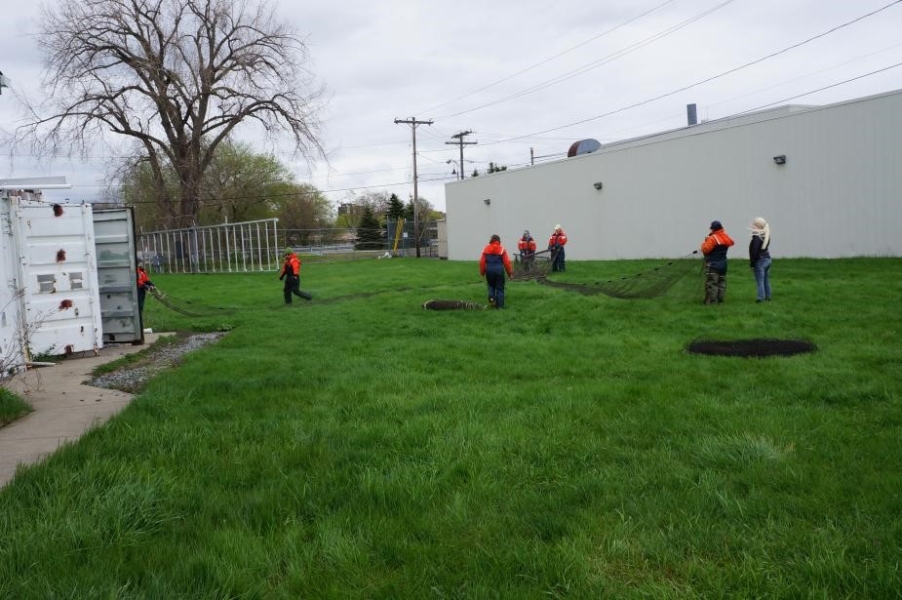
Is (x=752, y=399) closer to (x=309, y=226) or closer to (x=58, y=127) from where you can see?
(x=58, y=127)

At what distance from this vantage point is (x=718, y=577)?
3.09m

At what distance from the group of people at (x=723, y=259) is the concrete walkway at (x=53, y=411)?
1028cm

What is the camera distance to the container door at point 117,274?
11836 millimetres

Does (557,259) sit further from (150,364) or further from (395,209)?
(395,209)

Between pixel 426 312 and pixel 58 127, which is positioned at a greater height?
pixel 58 127

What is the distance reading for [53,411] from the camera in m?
6.92

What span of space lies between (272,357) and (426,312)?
16.9 feet

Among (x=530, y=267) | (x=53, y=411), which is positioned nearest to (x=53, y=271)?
(x=53, y=411)

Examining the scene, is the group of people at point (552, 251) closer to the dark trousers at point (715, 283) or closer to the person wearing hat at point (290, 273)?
the person wearing hat at point (290, 273)

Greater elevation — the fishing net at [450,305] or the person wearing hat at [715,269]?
the person wearing hat at [715,269]

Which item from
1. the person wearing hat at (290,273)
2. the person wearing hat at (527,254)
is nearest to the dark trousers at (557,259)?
the person wearing hat at (527,254)

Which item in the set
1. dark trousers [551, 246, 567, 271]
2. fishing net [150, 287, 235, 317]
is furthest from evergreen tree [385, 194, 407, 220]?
fishing net [150, 287, 235, 317]

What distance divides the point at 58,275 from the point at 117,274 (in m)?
1.35

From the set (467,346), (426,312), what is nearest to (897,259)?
(426,312)
